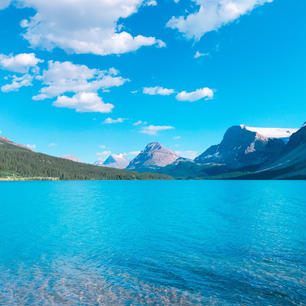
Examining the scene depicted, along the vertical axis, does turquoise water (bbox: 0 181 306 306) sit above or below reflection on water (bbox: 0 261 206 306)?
below

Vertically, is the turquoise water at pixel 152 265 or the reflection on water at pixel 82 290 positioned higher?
the reflection on water at pixel 82 290

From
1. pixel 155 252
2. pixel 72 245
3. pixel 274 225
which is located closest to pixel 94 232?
pixel 72 245

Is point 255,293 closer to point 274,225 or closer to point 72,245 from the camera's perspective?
point 72,245

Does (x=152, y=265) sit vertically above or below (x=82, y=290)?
below

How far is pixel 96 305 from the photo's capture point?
1952cm

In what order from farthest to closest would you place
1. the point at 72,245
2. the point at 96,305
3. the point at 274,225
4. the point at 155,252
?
1. the point at 274,225
2. the point at 72,245
3. the point at 155,252
4. the point at 96,305

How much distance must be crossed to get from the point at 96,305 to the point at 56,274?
838 cm

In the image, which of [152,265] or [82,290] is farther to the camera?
[152,265]

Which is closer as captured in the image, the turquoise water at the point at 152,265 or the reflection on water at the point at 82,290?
the reflection on water at the point at 82,290

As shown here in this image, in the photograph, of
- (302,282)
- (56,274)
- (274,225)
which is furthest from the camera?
(274,225)

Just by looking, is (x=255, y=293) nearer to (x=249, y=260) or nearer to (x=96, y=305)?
(x=249, y=260)

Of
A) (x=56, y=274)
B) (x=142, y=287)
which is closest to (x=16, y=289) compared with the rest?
(x=56, y=274)

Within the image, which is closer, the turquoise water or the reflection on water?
the reflection on water

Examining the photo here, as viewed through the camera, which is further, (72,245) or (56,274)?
(72,245)
